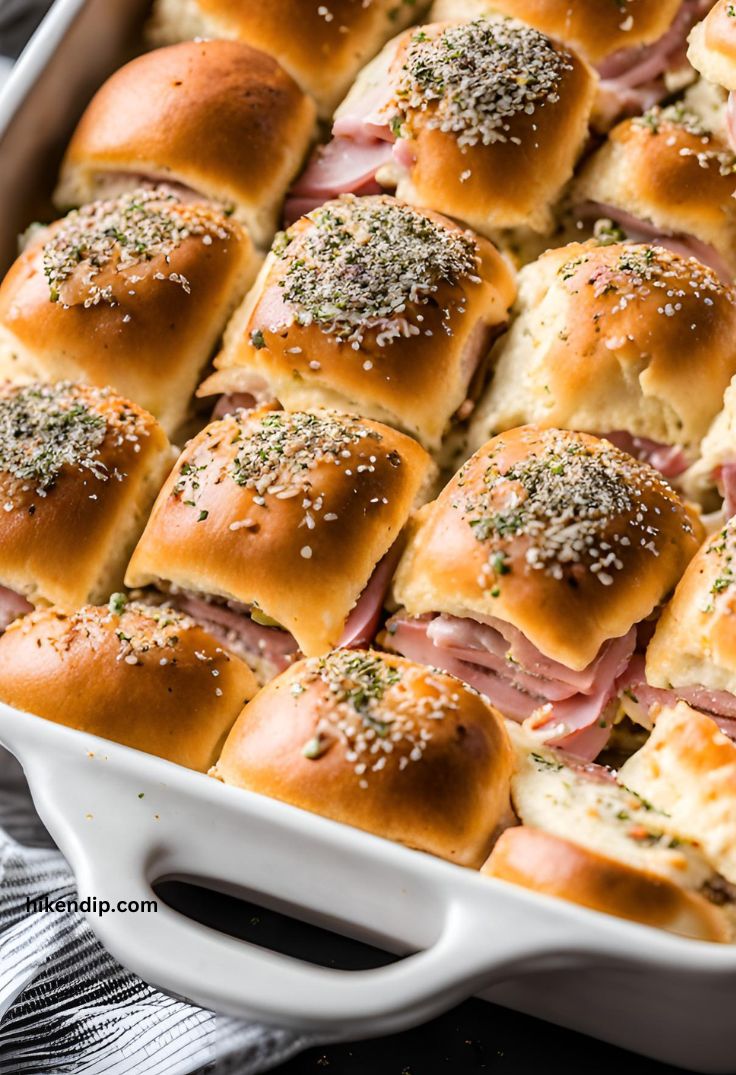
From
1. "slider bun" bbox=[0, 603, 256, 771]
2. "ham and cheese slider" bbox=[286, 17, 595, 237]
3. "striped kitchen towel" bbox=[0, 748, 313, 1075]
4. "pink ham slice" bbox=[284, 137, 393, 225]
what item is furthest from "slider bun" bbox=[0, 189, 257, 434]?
"striped kitchen towel" bbox=[0, 748, 313, 1075]

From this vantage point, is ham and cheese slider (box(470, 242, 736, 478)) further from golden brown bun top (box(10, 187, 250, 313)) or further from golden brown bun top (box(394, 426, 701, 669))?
golden brown bun top (box(10, 187, 250, 313))

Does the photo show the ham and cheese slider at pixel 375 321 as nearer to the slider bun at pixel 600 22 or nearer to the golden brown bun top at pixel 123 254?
the golden brown bun top at pixel 123 254

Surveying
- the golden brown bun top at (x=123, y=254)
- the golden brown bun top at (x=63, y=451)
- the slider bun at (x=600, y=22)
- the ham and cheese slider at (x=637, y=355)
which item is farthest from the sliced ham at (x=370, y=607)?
the slider bun at (x=600, y=22)

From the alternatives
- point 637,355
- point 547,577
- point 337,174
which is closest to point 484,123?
point 337,174

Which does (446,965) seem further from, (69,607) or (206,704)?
(69,607)

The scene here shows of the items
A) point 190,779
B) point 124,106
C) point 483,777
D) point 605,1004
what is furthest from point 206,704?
point 124,106

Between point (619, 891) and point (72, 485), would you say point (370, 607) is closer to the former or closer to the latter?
point (72, 485)

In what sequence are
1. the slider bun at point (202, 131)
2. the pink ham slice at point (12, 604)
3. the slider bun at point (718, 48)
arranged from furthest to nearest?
the slider bun at point (202, 131) < the slider bun at point (718, 48) < the pink ham slice at point (12, 604)
